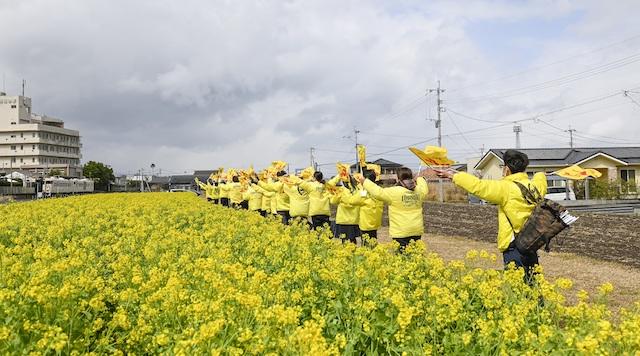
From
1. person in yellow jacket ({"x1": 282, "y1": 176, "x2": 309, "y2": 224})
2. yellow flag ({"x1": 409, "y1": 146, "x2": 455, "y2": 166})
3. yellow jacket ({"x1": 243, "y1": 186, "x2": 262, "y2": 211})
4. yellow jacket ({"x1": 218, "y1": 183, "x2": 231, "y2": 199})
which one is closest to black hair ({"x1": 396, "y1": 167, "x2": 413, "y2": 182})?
yellow flag ({"x1": 409, "y1": 146, "x2": 455, "y2": 166})

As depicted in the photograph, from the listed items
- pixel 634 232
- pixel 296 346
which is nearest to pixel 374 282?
pixel 296 346

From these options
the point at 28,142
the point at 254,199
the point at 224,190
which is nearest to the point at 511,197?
the point at 254,199

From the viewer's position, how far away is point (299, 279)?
16.1ft

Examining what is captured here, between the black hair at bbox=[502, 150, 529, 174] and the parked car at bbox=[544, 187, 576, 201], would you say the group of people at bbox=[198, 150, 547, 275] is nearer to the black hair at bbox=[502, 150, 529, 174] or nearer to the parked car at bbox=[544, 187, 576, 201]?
the black hair at bbox=[502, 150, 529, 174]

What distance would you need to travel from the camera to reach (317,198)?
13.6 meters

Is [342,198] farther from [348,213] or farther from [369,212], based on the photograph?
[369,212]

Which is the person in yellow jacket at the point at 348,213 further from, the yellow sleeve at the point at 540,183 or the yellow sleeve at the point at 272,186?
the yellow sleeve at the point at 540,183

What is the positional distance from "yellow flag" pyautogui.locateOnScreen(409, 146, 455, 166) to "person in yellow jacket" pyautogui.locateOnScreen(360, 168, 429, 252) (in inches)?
52.4

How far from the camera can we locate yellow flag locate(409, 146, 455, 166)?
687 cm

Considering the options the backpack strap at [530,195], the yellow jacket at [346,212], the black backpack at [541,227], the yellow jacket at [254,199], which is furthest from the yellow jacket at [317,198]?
the black backpack at [541,227]

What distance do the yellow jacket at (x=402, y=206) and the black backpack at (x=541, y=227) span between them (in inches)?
102

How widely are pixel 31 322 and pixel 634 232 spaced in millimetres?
18458

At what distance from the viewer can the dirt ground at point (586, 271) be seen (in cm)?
834

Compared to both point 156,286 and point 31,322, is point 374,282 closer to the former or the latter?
point 156,286
